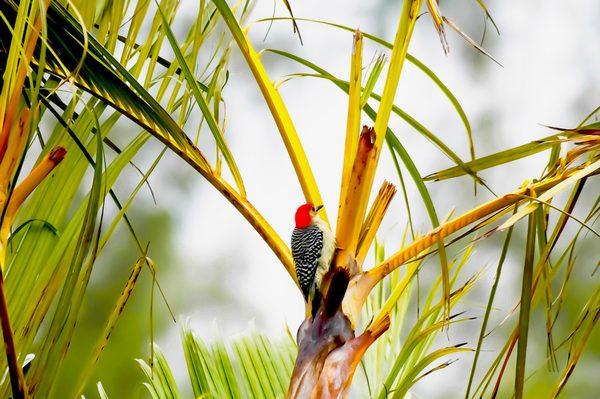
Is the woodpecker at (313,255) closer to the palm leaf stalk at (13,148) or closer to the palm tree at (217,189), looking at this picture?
the palm tree at (217,189)

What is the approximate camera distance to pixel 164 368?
1.12 metres

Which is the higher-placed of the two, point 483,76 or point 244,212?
point 483,76

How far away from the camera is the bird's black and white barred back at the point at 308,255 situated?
3.27 feet

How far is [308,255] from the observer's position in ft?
3.70

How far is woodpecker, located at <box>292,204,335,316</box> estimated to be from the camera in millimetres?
956

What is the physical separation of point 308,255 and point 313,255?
0.01 metres

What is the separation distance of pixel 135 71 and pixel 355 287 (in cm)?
32

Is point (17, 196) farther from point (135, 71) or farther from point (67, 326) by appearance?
point (135, 71)

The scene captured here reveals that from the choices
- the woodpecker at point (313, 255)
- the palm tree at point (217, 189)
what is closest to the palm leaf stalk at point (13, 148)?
the palm tree at point (217, 189)

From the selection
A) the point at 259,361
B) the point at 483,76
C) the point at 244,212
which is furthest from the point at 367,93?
the point at 483,76

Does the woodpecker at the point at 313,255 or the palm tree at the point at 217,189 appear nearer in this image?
the palm tree at the point at 217,189

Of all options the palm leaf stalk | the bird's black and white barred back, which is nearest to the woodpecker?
the bird's black and white barred back

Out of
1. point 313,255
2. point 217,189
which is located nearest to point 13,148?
point 217,189

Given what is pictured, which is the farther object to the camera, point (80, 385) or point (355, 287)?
point (355, 287)
